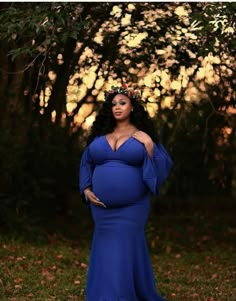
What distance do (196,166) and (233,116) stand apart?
4419mm

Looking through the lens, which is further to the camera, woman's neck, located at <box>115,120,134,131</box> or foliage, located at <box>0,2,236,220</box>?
foliage, located at <box>0,2,236,220</box>

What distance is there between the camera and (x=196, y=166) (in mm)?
16234

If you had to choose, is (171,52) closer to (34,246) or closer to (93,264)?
(34,246)

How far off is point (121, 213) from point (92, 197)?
0.29 metres

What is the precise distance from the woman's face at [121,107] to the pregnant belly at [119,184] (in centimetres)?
43

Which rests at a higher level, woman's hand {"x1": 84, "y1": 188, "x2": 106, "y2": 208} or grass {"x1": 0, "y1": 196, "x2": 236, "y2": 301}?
woman's hand {"x1": 84, "y1": 188, "x2": 106, "y2": 208}

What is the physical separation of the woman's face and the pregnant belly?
43cm

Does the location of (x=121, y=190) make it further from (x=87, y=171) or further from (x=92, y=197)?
(x=87, y=171)

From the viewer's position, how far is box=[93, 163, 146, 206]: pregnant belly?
18.0 ft

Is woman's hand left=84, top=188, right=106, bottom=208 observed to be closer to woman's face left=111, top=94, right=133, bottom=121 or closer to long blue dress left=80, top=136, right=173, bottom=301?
long blue dress left=80, top=136, right=173, bottom=301

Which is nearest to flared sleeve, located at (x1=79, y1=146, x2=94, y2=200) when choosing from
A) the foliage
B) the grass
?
the grass

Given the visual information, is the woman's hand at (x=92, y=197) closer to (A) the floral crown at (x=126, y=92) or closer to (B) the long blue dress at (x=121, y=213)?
(B) the long blue dress at (x=121, y=213)

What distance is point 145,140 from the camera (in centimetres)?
555

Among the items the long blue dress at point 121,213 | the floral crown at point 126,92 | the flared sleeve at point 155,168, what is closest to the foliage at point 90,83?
the floral crown at point 126,92
